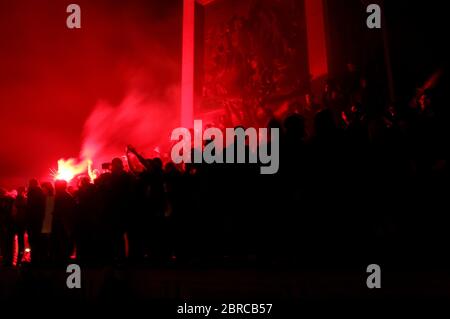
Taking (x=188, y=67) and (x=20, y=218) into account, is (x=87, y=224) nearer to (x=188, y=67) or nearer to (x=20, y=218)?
(x=20, y=218)

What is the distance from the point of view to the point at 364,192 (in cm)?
416

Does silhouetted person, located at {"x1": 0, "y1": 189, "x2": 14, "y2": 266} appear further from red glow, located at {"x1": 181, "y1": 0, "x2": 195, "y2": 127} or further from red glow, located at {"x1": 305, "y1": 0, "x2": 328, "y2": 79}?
red glow, located at {"x1": 305, "y1": 0, "x2": 328, "y2": 79}

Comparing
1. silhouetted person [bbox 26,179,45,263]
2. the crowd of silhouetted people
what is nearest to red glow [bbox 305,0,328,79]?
the crowd of silhouetted people

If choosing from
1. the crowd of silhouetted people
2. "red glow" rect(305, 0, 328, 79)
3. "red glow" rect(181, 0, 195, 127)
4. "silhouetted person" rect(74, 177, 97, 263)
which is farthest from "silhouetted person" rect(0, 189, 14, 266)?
"red glow" rect(305, 0, 328, 79)

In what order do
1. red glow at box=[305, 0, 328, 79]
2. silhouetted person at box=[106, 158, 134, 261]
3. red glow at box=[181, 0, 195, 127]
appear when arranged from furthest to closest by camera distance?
red glow at box=[181, 0, 195, 127]
red glow at box=[305, 0, 328, 79]
silhouetted person at box=[106, 158, 134, 261]

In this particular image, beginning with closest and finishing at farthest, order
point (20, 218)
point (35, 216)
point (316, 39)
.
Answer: point (35, 216) → point (20, 218) → point (316, 39)

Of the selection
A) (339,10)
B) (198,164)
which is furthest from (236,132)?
(339,10)

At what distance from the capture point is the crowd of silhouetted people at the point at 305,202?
4.07m

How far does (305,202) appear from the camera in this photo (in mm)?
4238

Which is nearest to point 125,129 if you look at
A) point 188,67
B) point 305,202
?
point 188,67

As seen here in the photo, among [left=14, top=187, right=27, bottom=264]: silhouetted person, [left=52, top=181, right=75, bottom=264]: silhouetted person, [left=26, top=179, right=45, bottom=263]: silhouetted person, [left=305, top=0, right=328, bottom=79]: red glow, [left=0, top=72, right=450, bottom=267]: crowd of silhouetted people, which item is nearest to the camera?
[left=0, top=72, right=450, bottom=267]: crowd of silhouetted people

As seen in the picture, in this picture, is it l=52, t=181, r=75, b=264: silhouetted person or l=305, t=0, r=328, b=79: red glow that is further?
l=305, t=0, r=328, b=79: red glow

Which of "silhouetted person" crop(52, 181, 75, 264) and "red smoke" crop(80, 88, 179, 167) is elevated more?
"red smoke" crop(80, 88, 179, 167)

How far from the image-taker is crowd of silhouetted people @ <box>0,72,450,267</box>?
160 inches
